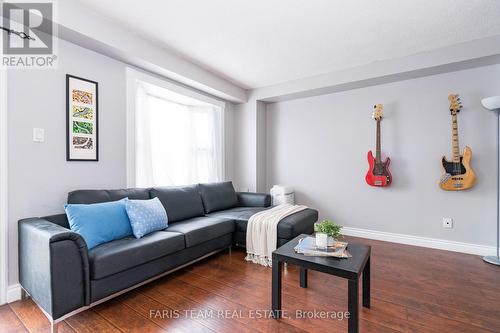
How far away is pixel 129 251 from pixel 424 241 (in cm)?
359

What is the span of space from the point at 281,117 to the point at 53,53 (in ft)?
10.9

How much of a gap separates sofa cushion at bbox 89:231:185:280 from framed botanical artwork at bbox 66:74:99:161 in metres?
1.03

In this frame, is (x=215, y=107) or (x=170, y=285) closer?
(x=170, y=285)

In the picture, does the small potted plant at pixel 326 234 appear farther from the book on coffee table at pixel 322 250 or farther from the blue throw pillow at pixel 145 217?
the blue throw pillow at pixel 145 217

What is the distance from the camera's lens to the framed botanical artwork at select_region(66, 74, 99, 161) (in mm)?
2234

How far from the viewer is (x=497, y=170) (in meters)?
2.72

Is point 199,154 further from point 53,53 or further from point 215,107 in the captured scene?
point 53,53

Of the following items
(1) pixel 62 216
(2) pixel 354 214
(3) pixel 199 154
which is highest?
(3) pixel 199 154

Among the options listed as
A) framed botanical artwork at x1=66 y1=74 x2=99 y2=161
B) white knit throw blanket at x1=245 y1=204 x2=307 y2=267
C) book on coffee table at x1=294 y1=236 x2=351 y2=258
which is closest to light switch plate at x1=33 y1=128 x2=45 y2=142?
framed botanical artwork at x1=66 y1=74 x2=99 y2=161

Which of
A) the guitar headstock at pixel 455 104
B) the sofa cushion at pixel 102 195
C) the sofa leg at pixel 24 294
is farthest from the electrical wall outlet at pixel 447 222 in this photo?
the sofa leg at pixel 24 294

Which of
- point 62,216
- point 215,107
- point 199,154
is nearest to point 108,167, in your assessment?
point 62,216

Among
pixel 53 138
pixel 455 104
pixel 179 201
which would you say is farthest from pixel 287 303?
pixel 455 104

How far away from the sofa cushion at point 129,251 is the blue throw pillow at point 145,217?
70mm
